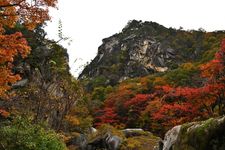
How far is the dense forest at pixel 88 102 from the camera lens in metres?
12.7

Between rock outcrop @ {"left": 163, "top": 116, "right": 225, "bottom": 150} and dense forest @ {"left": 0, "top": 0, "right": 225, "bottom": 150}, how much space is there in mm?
25

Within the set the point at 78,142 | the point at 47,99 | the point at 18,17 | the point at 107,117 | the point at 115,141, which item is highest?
the point at 18,17

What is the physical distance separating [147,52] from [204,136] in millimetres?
78227

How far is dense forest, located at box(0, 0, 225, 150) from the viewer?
41.7 feet

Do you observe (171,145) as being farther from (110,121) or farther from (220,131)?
(110,121)

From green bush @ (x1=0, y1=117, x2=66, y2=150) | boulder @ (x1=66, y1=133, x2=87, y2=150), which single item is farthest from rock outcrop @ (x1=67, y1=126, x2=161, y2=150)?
green bush @ (x1=0, y1=117, x2=66, y2=150)

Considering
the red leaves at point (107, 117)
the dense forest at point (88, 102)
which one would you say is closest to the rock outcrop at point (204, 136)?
the dense forest at point (88, 102)

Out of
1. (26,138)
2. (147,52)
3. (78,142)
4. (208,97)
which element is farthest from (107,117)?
(147,52)

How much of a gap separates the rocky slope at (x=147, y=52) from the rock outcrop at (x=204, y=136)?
67.1m

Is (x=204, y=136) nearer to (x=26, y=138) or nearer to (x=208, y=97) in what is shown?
(x=26, y=138)

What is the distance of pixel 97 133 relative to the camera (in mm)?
33031

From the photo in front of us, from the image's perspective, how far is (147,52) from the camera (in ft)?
292

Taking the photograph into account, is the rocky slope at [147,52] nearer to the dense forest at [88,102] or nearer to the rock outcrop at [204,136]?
the dense forest at [88,102]

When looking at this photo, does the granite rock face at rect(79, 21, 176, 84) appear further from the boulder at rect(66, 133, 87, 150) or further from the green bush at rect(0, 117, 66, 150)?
the green bush at rect(0, 117, 66, 150)
